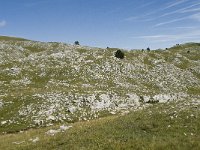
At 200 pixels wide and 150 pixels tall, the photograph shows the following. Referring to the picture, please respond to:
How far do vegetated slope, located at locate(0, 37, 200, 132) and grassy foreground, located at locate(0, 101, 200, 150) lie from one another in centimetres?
1085

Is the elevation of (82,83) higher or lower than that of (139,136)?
lower

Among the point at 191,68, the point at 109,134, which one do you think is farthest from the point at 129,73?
the point at 109,134

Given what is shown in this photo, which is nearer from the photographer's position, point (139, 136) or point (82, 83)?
point (139, 136)

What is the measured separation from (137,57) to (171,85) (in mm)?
17422

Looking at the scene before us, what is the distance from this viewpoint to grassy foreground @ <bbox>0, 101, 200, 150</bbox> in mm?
20203

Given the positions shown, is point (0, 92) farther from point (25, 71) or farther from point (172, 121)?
point (172, 121)

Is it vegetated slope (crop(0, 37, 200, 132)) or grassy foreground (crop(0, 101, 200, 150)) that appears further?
vegetated slope (crop(0, 37, 200, 132))

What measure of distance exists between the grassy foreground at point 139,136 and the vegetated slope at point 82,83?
10.9 meters

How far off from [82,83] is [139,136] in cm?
3458

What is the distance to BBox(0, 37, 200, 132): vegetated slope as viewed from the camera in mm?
39281

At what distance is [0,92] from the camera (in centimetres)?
4731

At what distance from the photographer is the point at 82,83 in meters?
55.8

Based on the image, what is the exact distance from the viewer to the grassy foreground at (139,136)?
20.2 metres

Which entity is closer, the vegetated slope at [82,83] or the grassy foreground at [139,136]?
the grassy foreground at [139,136]
